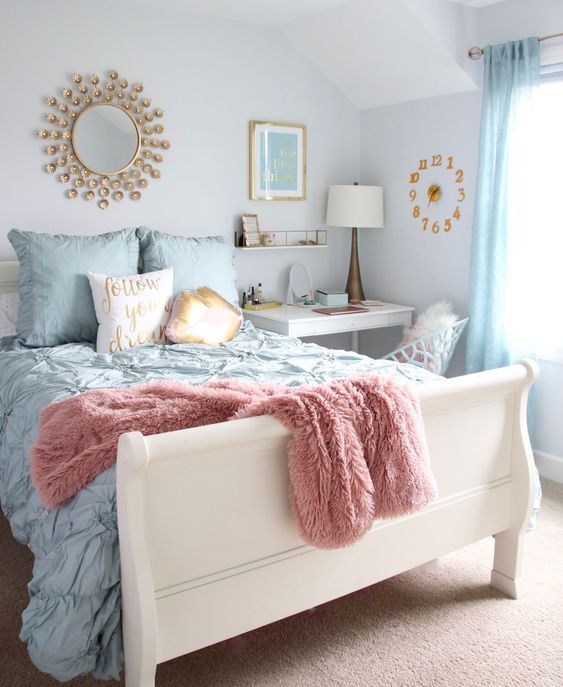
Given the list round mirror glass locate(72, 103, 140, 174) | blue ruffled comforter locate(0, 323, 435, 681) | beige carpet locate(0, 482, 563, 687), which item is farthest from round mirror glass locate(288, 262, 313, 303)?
beige carpet locate(0, 482, 563, 687)

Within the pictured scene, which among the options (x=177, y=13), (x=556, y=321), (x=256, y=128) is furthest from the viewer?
(x=256, y=128)

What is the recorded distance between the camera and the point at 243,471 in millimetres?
1694

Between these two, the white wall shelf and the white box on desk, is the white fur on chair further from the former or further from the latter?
the white wall shelf

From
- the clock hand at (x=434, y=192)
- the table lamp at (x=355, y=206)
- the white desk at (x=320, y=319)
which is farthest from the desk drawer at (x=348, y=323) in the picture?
the clock hand at (x=434, y=192)

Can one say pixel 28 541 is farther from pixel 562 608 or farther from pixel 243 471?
pixel 562 608

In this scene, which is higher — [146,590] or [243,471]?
[243,471]

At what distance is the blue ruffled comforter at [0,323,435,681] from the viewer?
157 centimetres

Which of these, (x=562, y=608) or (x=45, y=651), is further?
(x=562, y=608)

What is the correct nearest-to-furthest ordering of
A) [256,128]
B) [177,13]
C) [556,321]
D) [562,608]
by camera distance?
[562,608] → [556,321] → [177,13] → [256,128]

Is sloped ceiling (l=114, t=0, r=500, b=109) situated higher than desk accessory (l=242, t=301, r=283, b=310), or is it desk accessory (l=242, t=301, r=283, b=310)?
sloped ceiling (l=114, t=0, r=500, b=109)

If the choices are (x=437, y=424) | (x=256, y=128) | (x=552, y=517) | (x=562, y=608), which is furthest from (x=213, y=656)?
(x=256, y=128)

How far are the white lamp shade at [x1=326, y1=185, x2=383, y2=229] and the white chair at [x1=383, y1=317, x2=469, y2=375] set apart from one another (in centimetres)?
92

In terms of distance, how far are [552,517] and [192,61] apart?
2.83m

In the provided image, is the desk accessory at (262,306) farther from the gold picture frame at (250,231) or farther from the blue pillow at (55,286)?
the blue pillow at (55,286)
